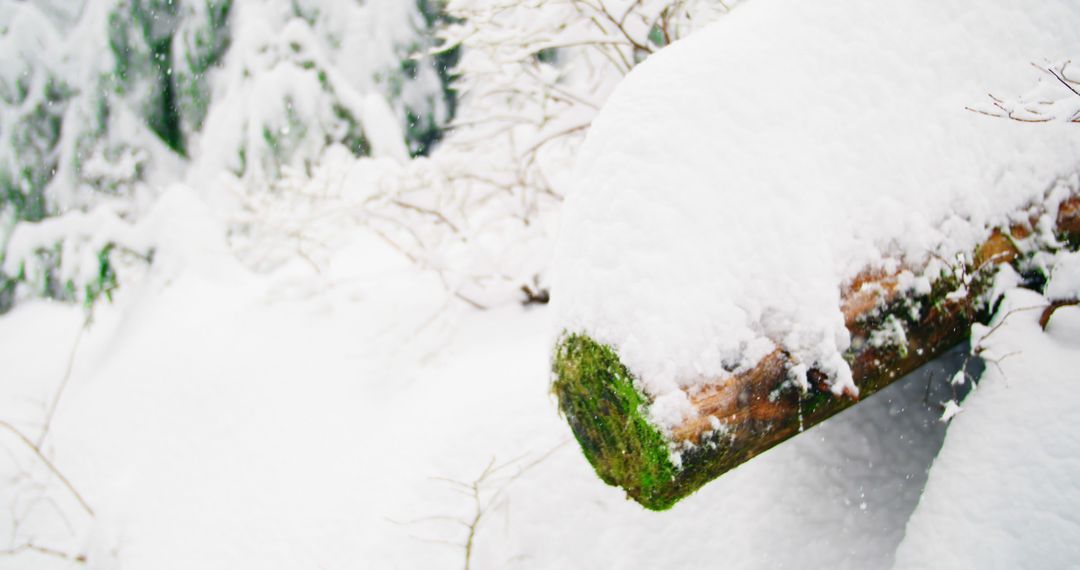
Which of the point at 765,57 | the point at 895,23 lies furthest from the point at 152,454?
the point at 895,23

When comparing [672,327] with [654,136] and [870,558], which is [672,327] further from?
[870,558]

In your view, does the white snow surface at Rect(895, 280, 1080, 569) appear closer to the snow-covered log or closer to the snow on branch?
the snow-covered log

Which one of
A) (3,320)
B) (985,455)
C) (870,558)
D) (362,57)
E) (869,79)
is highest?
(869,79)

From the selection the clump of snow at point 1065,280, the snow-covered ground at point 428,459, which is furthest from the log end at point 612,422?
the clump of snow at point 1065,280

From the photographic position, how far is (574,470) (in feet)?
6.61

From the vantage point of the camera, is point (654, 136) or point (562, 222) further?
point (562, 222)

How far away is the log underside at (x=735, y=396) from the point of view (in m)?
1.01

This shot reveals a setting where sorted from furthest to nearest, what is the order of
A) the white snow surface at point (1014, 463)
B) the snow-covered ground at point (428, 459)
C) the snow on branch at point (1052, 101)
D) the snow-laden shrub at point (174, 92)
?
the snow-laden shrub at point (174, 92) < the snow-covered ground at point (428, 459) < the white snow surface at point (1014, 463) < the snow on branch at point (1052, 101)

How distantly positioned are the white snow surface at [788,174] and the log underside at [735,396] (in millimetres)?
40

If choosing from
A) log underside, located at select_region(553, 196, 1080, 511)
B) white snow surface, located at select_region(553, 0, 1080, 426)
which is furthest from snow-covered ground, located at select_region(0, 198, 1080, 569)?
white snow surface, located at select_region(553, 0, 1080, 426)

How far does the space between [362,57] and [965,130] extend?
5874mm

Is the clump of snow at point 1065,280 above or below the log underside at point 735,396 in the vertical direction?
below

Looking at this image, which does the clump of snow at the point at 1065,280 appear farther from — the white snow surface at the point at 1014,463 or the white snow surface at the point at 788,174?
the white snow surface at the point at 788,174

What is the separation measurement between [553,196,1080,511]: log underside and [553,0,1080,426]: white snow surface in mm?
40
